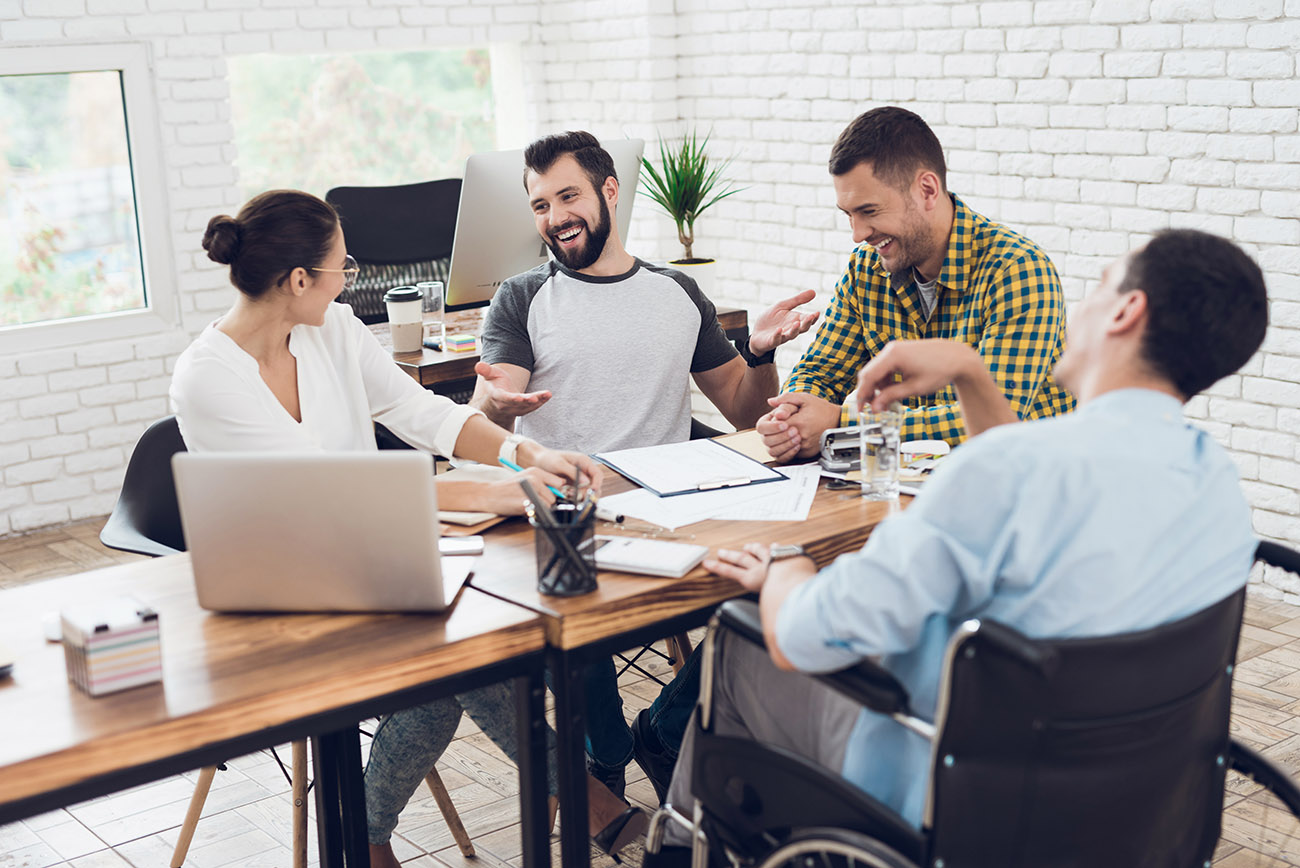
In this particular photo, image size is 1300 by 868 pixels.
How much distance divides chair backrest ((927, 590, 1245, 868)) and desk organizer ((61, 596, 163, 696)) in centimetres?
88

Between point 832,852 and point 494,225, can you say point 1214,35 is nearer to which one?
point 494,225

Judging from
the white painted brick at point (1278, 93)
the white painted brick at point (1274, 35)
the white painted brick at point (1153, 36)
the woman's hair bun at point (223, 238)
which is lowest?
the woman's hair bun at point (223, 238)

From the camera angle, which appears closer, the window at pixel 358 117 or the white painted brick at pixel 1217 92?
the white painted brick at pixel 1217 92

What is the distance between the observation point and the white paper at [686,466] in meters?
2.17

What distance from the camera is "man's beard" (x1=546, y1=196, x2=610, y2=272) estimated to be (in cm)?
284

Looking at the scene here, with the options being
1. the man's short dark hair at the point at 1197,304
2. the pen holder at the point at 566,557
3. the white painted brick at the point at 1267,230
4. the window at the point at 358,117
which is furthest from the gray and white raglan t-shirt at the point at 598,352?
the window at the point at 358,117

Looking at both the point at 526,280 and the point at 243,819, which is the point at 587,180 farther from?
the point at 243,819

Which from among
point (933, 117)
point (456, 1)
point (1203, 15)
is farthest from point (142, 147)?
point (1203, 15)

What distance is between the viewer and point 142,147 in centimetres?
463

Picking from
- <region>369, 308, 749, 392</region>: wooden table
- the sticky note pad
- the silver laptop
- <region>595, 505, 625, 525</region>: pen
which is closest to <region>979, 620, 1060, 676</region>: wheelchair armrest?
Answer: the silver laptop

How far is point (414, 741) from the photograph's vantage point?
217 centimetres

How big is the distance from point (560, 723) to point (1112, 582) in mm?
747

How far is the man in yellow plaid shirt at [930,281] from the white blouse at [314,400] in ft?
2.15

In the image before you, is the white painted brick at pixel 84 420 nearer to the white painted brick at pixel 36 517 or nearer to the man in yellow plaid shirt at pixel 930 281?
the white painted brick at pixel 36 517
